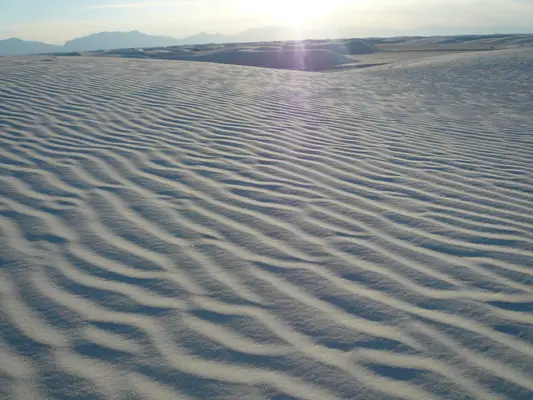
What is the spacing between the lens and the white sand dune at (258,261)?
202cm

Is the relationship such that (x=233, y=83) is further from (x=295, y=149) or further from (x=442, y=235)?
(x=442, y=235)

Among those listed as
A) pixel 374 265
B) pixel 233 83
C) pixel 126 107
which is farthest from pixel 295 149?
pixel 233 83

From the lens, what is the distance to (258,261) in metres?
2.80

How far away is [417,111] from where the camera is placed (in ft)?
25.4

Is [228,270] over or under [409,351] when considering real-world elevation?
over

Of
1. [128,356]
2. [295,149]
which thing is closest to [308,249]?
[128,356]

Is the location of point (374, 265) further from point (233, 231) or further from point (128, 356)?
point (128, 356)

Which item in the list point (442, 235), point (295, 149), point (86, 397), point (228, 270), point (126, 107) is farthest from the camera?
point (126, 107)

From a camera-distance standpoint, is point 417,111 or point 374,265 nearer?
point 374,265

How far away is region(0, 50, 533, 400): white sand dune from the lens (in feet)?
6.63

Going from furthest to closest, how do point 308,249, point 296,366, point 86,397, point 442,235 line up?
point 442,235 < point 308,249 < point 296,366 < point 86,397

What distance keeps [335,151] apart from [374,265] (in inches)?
90.6

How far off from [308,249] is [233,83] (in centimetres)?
705

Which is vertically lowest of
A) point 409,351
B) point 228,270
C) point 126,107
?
point 409,351
